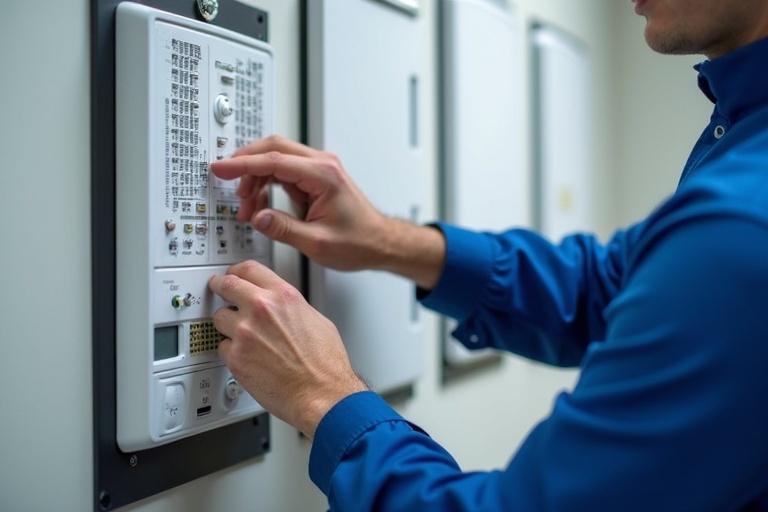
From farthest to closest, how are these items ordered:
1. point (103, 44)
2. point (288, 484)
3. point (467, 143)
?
point (467, 143), point (288, 484), point (103, 44)

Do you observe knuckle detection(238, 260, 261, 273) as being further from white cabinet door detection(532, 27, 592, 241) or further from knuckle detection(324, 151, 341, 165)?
white cabinet door detection(532, 27, 592, 241)

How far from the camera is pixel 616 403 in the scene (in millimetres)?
474

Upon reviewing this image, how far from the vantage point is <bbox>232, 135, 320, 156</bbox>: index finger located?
0.72 meters

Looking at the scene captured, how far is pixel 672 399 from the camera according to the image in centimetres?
46

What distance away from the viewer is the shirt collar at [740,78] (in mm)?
607

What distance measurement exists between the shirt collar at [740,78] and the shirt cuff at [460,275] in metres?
0.36

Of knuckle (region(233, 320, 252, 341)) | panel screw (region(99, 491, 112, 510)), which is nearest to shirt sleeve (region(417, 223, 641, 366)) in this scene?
knuckle (region(233, 320, 252, 341))

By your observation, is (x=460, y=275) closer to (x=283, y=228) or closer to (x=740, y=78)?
(x=283, y=228)

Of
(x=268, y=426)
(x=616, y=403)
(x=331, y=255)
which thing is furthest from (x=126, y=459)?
(x=616, y=403)

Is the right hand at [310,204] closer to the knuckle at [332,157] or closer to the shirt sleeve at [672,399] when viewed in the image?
the knuckle at [332,157]

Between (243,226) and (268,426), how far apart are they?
24cm

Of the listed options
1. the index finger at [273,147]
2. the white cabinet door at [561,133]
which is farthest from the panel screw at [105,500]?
the white cabinet door at [561,133]

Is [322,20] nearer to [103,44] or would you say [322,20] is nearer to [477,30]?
[103,44]

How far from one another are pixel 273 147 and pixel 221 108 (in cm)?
7
